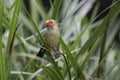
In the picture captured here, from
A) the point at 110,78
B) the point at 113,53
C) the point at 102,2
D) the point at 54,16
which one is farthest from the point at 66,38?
the point at 102,2

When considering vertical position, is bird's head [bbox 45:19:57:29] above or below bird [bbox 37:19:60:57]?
above

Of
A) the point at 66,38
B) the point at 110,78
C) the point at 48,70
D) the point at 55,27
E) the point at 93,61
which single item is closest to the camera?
the point at 48,70

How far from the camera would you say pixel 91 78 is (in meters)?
1.49

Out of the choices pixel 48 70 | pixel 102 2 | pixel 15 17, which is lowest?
pixel 102 2

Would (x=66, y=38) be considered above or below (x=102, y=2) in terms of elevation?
above

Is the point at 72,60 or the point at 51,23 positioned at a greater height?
the point at 51,23

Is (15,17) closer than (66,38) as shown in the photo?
Yes

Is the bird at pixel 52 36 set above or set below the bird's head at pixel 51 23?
below

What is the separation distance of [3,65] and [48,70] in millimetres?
161

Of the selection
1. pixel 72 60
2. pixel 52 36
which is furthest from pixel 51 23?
pixel 72 60

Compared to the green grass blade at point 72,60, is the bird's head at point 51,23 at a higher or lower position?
higher

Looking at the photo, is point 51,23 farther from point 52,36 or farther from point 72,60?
point 72,60

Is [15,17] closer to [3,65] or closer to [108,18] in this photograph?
[3,65]

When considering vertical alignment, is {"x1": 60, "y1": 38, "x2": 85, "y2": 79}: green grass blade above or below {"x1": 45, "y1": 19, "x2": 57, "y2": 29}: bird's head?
below
